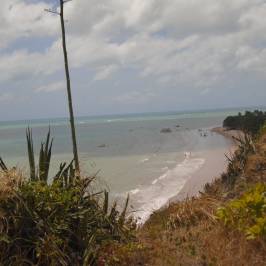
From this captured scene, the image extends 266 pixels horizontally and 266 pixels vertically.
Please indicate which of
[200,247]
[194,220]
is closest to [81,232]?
[200,247]

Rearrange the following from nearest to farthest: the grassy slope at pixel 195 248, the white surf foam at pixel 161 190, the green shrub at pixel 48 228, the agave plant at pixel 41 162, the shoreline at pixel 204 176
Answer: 1. the green shrub at pixel 48 228
2. the grassy slope at pixel 195 248
3. the agave plant at pixel 41 162
4. the white surf foam at pixel 161 190
5. the shoreline at pixel 204 176

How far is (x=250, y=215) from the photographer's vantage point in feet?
20.5

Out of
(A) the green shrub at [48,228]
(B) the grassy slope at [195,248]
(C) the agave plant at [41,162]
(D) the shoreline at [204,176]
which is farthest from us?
(D) the shoreline at [204,176]

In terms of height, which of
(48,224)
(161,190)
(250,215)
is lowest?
(161,190)

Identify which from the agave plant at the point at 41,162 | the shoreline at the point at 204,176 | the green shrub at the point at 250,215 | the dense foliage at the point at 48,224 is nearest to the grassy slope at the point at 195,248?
the green shrub at the point at 250,215

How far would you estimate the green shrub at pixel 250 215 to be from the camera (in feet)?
19.4

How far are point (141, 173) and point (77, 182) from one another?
26.9 meters

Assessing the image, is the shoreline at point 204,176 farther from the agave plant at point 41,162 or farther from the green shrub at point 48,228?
the green shrub at point 48,228

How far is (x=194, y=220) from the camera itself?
27.1 ft

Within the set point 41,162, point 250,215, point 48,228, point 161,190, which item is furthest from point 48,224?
point 161,190

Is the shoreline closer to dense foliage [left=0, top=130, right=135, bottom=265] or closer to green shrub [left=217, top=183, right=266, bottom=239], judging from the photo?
green shrub [left=217, top=183, right=266, bottom=239]

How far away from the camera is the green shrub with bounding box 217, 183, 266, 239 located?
5.91 meters

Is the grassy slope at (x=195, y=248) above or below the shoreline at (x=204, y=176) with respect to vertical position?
above

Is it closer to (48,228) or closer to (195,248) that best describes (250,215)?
(195,248)
